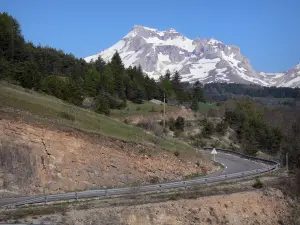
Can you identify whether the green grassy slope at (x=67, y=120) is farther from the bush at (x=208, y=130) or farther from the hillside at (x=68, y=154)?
the bush at (x=208, y=130)

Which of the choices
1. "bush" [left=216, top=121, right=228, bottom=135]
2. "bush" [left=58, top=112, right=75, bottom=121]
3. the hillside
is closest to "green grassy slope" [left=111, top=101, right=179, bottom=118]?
"bush" [left=216, top=121, right=228, bottom=135]

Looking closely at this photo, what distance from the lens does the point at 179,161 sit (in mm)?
41094

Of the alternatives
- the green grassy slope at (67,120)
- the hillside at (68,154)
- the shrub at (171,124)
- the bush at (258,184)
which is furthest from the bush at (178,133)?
the bush at (258,184)

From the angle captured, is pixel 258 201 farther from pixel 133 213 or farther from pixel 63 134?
pixel 63 134

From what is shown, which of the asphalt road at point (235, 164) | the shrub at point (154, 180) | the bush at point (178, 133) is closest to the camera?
the shrub at point (154, 180)

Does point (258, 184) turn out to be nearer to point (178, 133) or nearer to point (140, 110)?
point (178, 133)

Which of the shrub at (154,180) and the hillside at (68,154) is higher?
the hillside at (68,154)

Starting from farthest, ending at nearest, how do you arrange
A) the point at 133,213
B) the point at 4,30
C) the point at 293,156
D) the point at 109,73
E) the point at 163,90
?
the point at 163,90, the point at 109,73, the point at 4,30, the point at 293,156, the point at 133,213

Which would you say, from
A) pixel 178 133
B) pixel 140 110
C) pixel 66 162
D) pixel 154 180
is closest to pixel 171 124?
pixel 178 133

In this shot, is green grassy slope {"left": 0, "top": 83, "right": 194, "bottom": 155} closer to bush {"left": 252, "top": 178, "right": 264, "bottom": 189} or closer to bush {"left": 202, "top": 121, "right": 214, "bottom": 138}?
bush {"left": 252, "top": 178, "right": 264, "bottom": 189}

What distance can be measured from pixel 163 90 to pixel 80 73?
23.5 meters

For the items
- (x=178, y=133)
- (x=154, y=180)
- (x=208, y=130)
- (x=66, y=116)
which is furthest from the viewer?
(x=208, y=130)

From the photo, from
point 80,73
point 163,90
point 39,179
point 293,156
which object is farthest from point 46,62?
point 39,179

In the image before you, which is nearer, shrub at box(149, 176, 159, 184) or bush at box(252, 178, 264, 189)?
bush at box(252, 178, 264, 189)
